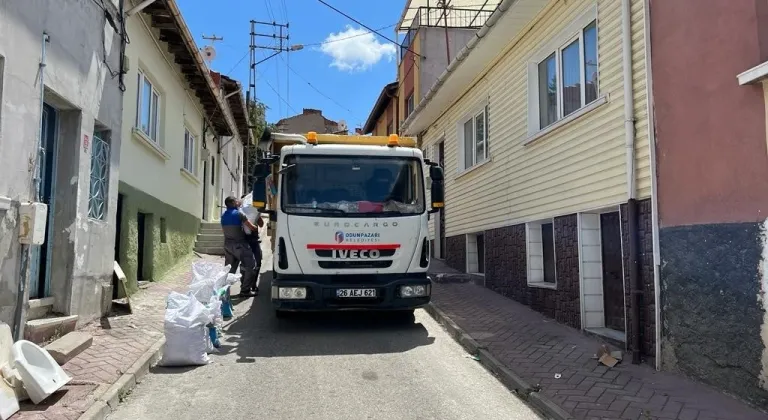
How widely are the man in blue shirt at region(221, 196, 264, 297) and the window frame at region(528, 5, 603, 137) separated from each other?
199 inches

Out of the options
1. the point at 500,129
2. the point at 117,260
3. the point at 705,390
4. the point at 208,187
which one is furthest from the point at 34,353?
the point at 208,187

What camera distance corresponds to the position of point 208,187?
16.8 meters

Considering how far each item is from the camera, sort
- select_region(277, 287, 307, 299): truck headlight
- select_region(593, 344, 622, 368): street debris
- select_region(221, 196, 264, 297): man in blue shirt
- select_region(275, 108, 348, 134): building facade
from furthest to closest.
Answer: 1. select_region(275, 108, 348, 134): building facade
2. select_region(221, 196, 264, 297): man in blue shirt
3. select_region(277, 287, 307, 299): truck headlight
4. select_region(593, 344, 622, 368): street debris

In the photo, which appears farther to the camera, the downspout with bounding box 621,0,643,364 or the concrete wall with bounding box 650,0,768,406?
the downspout with bounding box 621,0,643,364

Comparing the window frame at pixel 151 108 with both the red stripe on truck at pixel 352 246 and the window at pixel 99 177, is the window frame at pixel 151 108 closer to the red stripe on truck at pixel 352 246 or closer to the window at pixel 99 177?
the window at pixel 99 177

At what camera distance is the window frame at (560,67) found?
7.18 metres

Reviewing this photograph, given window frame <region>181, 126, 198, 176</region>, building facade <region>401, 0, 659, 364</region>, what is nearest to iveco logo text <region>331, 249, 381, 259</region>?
building facade <region>401, 0, 659, 364</region>

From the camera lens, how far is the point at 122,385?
4977 mm

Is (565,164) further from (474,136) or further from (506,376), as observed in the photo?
(474,136)

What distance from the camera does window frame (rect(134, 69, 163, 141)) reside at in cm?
925

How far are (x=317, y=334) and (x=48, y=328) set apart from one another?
10.4 feet

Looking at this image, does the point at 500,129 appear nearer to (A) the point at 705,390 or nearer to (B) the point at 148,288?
(A) the point at 705,390

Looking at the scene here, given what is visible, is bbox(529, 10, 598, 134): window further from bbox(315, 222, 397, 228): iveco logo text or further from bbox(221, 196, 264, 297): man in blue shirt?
bbox(221, 196, 264, 297): man in blue shirt

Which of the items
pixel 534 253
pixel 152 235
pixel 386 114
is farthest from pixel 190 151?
pixel 386 114
